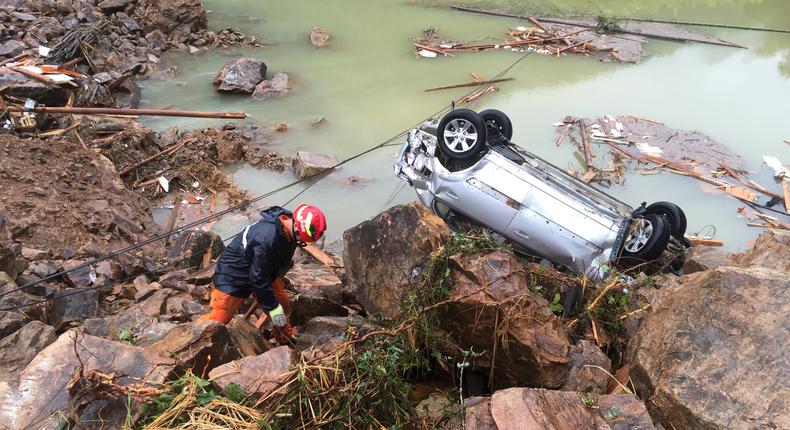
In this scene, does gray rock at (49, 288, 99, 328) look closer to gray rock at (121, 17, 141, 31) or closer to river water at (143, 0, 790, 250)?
river water at (143, 0, 790, 250)

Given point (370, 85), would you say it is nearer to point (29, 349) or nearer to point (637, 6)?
point (29, 349)

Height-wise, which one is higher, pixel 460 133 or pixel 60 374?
pixel 460 133

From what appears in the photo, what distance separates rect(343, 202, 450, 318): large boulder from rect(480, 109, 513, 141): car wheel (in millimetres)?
4493

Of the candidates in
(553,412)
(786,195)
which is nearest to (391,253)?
(553,412)

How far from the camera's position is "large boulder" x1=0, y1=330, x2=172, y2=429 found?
3.68 m

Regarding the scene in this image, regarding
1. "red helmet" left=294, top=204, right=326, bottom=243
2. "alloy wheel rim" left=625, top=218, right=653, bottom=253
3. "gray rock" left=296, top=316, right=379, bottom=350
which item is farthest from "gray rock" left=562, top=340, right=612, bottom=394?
"alloy wheel rim" left=625, top=218, right=653, bottom=253

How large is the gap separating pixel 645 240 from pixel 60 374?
697 centimetres

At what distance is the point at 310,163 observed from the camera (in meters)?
11.2

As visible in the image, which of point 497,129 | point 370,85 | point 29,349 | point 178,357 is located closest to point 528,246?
point 497,129

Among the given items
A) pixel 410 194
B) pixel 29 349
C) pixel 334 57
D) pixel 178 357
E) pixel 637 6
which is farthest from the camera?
pixel 637 6

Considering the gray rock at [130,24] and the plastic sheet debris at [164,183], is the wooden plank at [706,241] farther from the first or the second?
the gray rock at [130,24]

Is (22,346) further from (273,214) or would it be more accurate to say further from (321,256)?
(321,256)

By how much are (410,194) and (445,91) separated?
4818mm

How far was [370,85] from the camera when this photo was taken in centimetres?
1521
